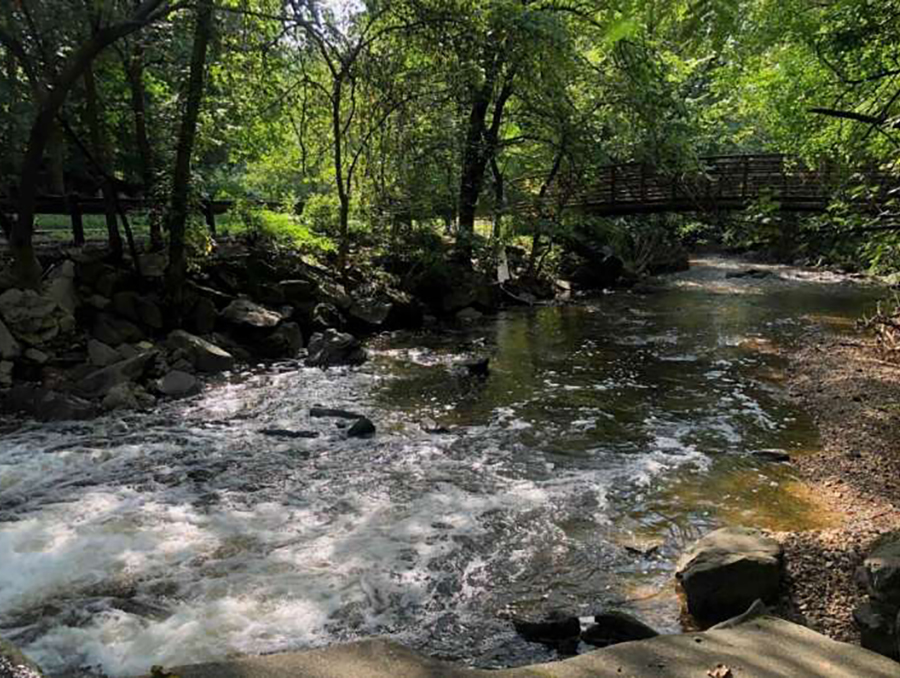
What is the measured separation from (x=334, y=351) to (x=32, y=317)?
4.75 metres

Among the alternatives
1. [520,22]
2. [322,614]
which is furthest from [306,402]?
[520,22]

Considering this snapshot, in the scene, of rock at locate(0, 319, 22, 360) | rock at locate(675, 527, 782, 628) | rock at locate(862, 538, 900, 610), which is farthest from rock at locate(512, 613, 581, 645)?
rock at locate(0, 319, 22, 360)

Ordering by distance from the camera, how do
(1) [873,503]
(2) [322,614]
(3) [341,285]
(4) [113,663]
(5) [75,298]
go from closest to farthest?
(4) [113,663] → (2) [322,614] → (1) [873,503] → (5) [75,298] → (3) [341,285]

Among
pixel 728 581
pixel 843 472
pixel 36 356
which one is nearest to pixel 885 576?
pixel 728 581

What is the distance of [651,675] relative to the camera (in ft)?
11.2

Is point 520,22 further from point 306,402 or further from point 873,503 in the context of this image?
point 873,503

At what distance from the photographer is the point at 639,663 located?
355 centimetres

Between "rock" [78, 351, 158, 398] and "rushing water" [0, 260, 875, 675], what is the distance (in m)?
0.95

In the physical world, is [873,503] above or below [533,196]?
below

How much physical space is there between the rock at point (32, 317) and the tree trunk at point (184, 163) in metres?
1.93

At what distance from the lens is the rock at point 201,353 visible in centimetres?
1135

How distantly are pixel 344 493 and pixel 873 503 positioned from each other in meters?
4.97

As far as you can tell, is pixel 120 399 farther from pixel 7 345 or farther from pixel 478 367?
pixel 478 367

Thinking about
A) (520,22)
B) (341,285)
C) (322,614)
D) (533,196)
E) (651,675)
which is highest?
(520,22)
